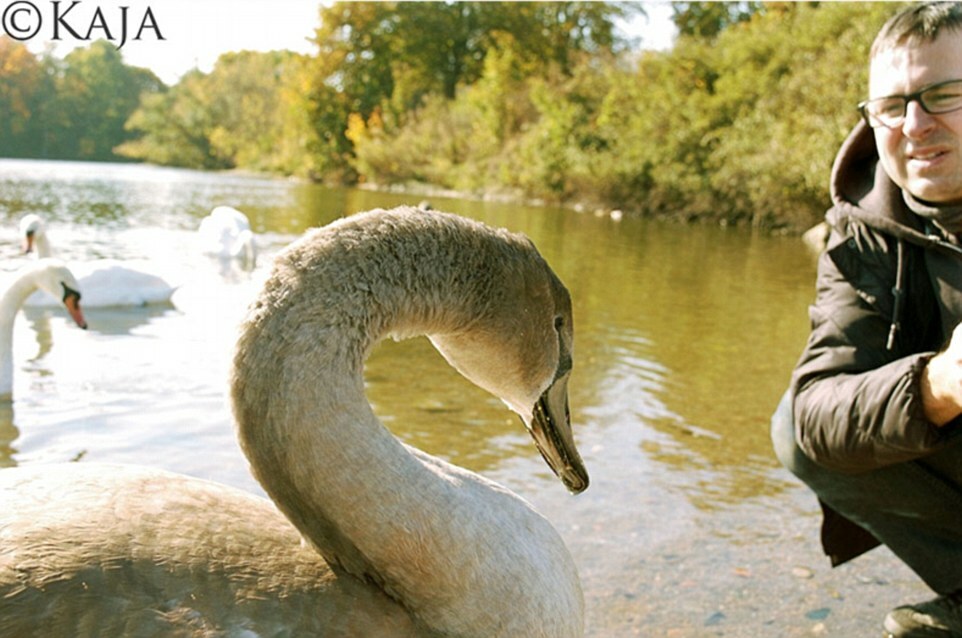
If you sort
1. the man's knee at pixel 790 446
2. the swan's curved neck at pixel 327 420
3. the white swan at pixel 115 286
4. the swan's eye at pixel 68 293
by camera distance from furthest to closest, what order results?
the white swan at pixel 115 286 < the swan's eye at pixel 68 293 < the man's knee at pixel 790 446 < the swan's curved neck at pixel 327 420

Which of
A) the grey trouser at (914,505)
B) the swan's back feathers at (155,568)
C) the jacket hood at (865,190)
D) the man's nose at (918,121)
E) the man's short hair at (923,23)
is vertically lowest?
the grey trouser at (914,505)

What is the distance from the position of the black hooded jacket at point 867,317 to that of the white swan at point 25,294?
4.28m

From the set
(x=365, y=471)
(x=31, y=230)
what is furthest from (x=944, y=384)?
(x=31, y=230)

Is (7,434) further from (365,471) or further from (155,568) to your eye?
(365,471)

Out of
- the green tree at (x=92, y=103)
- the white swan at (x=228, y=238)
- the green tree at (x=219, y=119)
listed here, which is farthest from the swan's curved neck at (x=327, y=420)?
the green tree at (x=92, y=103)

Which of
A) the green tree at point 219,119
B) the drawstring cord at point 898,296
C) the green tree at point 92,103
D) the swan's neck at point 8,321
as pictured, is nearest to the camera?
the drawstring cord at point 898,296

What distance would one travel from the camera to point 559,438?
233 centimetres

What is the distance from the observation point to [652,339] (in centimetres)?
770

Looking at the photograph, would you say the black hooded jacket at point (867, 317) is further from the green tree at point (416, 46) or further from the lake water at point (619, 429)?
the green tree at point (416, 46)

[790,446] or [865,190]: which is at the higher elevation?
[865,190]

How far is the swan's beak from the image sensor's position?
91.3 inches

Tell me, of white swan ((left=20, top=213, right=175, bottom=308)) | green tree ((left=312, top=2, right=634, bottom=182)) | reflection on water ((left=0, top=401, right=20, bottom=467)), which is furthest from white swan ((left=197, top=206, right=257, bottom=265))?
green tree ((left=312, top=2, right=634, bottom=182))

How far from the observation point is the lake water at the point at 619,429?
3139 mm

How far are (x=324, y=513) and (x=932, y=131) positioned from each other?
2.13 m
